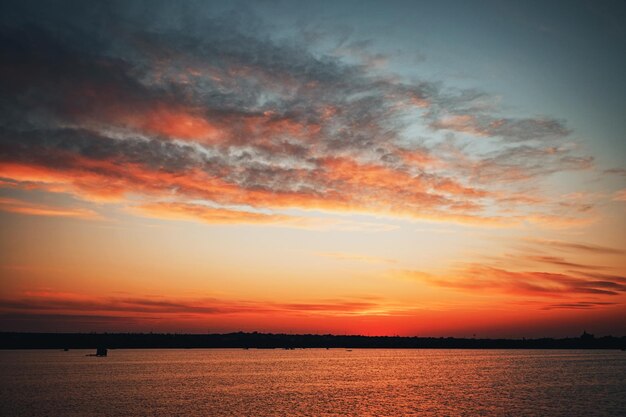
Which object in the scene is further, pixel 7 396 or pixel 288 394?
pixel 288 394

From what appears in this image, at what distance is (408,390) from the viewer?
3723 inches

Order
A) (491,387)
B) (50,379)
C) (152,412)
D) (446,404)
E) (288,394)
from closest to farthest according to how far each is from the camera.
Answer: (152,412), (446,404), (288,394), (491,387), (50,379)

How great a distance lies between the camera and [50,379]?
10750 cm

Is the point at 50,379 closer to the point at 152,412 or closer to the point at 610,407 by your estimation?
the point at 152,412

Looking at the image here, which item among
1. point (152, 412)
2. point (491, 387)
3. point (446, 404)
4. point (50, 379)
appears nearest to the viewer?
point (152, 412)

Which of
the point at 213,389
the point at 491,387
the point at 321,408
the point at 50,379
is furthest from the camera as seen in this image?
the point at 50,379

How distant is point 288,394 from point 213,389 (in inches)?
634

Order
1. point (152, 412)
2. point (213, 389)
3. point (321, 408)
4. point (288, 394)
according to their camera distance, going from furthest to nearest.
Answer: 1. point (213, 389)
2. point (288, 394)
3. point (321, 408)
4. point (152, 412)

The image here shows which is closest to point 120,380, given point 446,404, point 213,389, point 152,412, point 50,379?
point 50,379

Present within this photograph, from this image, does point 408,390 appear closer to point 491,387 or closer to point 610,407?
point 491,387

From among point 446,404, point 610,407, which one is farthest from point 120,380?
point 610,407

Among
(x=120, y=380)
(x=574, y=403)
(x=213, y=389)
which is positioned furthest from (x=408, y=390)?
(x=120, y=380)

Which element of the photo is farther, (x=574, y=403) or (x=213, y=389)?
(x=213, y=389)

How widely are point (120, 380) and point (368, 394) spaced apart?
5465cm
